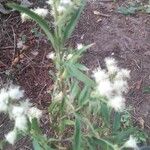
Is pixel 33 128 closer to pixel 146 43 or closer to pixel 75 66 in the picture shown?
pixel 75 66

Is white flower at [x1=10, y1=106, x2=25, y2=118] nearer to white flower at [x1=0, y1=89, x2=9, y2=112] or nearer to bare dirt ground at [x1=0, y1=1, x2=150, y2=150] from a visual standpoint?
white flower at [x1=0, y1=89, x2=9, y2=112]

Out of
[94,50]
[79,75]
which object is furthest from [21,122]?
[94,50]

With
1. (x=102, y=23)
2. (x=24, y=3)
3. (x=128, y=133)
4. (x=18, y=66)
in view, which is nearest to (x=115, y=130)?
(x=128, y=133)

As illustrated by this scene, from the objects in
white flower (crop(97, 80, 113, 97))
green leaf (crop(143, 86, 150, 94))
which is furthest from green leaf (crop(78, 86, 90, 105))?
green leaf (crop(143, 86, 150, 94))

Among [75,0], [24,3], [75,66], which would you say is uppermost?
[75,0]

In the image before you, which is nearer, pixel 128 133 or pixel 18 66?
pixel 128 133
